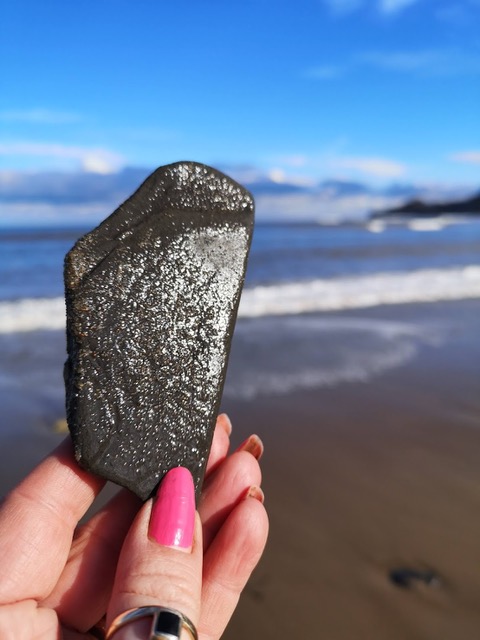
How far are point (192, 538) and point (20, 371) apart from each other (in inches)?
Answer: 162

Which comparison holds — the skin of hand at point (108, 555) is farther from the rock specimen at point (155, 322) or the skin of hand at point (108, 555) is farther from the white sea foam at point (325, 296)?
the white sea foam at point (325, 296)

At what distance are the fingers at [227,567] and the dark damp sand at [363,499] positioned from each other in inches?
22.7

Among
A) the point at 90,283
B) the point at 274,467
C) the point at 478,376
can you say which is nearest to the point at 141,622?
the point at 90,283

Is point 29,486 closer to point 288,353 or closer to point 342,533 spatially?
point 342,533

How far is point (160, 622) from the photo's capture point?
1.31 meters

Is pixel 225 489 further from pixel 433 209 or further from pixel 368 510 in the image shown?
pixel 433 209

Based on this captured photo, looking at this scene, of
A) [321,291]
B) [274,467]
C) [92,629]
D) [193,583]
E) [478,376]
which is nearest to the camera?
[193,583]

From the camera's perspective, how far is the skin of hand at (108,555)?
145 centimetres

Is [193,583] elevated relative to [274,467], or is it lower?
elevated

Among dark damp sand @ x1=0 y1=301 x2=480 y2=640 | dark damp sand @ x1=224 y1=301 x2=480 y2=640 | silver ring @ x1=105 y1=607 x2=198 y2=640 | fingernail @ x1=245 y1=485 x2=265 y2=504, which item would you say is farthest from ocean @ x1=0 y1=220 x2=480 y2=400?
silver ring @ x1=105 y1=607 x2=198 y2=640

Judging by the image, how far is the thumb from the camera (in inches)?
54.6

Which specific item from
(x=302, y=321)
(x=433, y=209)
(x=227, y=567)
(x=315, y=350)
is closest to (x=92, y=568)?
(x=227, y=567)

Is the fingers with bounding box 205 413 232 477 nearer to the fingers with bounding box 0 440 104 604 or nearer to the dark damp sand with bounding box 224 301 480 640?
the fingers with bounding box 0 440 104 604

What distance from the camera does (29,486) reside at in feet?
5.42
